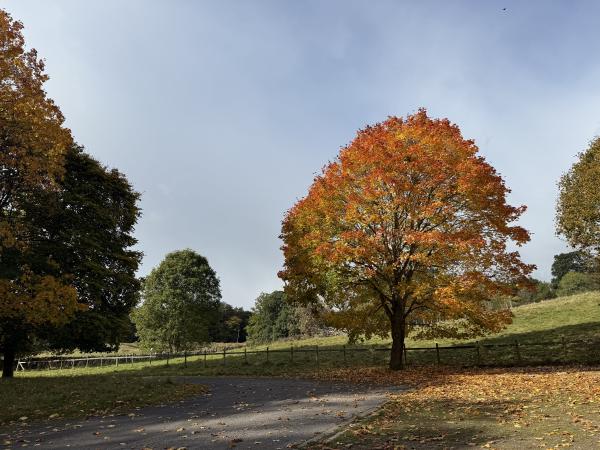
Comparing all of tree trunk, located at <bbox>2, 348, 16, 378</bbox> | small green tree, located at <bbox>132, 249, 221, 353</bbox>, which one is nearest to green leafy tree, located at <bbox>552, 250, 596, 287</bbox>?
small green tree, located at <bbox>132, 249, 221, 353</bbox>

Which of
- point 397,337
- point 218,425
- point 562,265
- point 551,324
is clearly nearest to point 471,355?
point 397,337

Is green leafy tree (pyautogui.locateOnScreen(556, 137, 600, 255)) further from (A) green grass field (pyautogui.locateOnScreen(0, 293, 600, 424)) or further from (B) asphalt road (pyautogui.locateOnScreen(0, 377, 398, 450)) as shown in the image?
(B) asphalt road (pyautogui.locateOnScreen(0, 377, 398, 450))

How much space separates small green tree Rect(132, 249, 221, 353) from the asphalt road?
41816mm

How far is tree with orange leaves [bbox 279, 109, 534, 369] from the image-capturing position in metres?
21.3

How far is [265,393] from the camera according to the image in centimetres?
1827

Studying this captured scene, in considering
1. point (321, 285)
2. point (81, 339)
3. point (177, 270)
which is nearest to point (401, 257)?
point (321, 285)

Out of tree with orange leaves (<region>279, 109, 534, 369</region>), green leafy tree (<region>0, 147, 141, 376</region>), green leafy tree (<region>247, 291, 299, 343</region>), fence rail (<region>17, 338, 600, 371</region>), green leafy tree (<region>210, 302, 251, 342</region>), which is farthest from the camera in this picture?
green leafy tree (<region>210, 302, 251, 342</region>)

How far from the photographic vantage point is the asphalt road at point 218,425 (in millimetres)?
9453

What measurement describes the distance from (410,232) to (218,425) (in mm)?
13562

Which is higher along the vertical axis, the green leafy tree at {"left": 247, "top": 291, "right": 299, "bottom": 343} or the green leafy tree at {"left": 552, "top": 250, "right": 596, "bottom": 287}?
the green leafy tree at {"left": 552, "top": 250, "right": 596, "bottom": 287}

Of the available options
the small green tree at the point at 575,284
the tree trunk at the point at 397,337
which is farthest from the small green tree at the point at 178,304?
the small green tree at the point at 575,284

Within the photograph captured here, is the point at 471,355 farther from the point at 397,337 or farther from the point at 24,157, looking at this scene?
the point at 24,157

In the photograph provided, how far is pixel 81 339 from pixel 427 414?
22.2 metres

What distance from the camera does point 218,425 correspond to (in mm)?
11320
